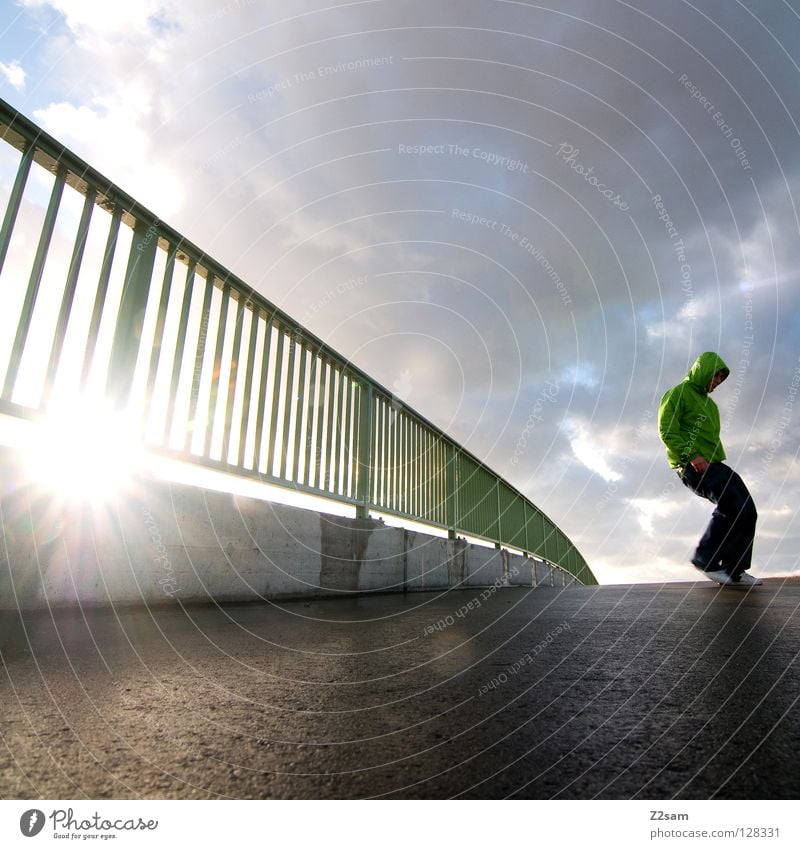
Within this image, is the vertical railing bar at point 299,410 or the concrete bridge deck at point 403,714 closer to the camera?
the concrete bridge deck at point 403,714

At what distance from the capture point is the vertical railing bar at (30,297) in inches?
107

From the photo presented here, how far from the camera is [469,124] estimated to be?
621 centimetres

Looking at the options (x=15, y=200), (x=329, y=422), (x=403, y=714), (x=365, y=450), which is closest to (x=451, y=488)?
(x=365, y=450)

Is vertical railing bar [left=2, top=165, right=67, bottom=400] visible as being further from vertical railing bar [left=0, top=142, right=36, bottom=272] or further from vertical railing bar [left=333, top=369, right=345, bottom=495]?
vertical railing bar [left=333, top=369, right=345, bottom=495]

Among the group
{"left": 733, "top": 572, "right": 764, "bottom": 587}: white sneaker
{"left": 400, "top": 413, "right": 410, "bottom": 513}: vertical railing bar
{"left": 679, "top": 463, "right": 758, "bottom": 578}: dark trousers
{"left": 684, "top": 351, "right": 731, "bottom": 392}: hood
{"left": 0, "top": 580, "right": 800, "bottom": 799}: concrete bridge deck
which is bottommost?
{"left": 0, "top": 580, "right": 800, "bottom": 799}: concrete bridge deck

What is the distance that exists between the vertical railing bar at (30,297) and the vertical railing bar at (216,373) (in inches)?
50.2

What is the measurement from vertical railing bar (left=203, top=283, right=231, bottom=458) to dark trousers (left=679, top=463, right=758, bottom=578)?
479 centimetres

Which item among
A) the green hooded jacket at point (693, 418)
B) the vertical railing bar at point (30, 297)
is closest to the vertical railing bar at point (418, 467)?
the green hooded jacket at point (693, 418)

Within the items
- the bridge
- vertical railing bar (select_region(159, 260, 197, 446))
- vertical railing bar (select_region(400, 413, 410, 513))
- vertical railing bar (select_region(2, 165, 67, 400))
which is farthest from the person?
vertical railing bar (select_region(2, 165, 67, 400))

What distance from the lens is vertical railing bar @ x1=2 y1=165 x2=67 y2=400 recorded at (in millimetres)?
2723

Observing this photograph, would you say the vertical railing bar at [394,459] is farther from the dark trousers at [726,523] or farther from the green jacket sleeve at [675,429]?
the dark trousers at [726,523]
